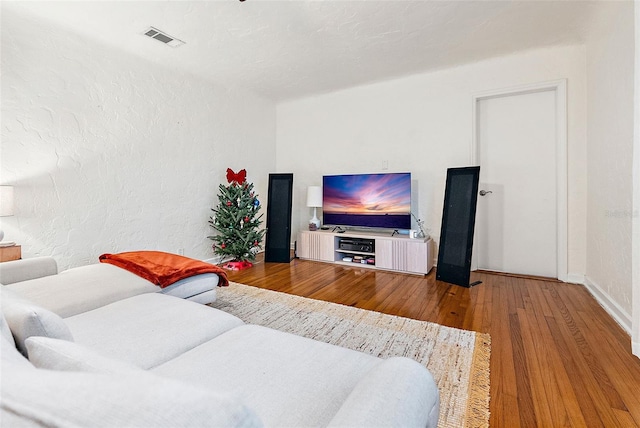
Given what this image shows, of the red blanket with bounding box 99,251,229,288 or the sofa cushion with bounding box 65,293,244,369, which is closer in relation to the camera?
the sofa cushion with bounding box 65,293,244,369

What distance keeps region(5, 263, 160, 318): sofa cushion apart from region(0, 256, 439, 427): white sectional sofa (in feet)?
0.36

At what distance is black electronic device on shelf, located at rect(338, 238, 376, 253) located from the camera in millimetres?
4086

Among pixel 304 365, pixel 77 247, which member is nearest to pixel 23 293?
pixel 77 247

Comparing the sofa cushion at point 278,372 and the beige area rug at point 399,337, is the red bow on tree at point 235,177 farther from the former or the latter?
the sofa cushion at point 278,372

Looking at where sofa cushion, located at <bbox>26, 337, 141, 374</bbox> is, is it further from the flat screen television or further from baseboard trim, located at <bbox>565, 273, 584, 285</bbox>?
baseboard trim, located at <bbox>565, 273, 584, 285</bbox>

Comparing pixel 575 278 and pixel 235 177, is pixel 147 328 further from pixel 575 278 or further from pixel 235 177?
pixel 575 278

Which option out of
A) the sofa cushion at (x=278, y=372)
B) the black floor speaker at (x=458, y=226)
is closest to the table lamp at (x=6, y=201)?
the sofa cushion at (x=278, y=372)

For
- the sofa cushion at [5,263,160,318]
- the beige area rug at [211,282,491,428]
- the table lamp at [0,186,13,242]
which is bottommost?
the beige area rug at [211,282,491,428]

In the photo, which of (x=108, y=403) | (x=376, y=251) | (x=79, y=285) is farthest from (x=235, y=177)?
(x=108, y=403)

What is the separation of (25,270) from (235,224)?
2211 mm

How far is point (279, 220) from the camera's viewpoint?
14.7 ft

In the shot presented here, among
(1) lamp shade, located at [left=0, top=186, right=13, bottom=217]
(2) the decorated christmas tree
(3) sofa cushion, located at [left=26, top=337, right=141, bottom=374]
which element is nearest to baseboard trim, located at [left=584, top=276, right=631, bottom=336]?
(3) sofa cushion, located at [left=26, top=337, right=141, bottom=374]

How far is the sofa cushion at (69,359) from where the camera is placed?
1.90ft

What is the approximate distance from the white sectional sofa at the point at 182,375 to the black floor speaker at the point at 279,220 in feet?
8.51
